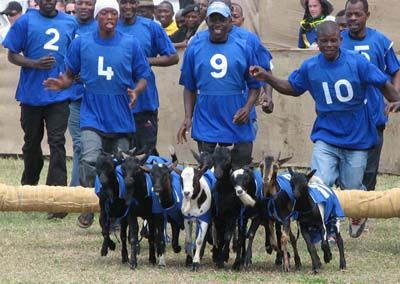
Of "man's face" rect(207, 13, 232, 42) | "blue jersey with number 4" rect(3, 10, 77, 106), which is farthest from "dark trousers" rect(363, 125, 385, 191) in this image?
"blue jersey with number 4" rect(3, 10, 77, 106)

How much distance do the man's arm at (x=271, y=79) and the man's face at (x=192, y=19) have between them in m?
6.44

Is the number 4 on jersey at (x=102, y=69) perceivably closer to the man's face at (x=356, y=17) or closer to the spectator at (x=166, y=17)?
the man's face at (x=356, y=17)

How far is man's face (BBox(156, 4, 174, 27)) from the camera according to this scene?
20875 mm

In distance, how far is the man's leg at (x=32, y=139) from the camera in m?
15.3

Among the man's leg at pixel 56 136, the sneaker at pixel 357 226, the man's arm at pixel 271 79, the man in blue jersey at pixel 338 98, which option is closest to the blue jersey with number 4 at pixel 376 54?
the man in blue jersey at pixel 338 98

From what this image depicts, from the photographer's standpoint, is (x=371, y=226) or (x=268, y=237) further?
(x=371, y=226)

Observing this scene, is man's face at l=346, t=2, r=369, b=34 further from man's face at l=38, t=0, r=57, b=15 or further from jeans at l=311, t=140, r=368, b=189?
man's face at l=38, t=0, r=57, b=15

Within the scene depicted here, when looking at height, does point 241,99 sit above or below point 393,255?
above

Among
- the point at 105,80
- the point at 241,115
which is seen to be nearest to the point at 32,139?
the point at 105,80

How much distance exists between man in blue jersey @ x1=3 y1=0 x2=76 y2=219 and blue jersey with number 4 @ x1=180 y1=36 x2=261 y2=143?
225cm

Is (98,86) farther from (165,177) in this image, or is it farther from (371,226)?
(371,226)

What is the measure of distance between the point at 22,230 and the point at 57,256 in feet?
5.52

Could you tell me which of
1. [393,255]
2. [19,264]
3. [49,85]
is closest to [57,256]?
[19,264]

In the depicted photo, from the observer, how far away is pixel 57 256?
12.6 m
